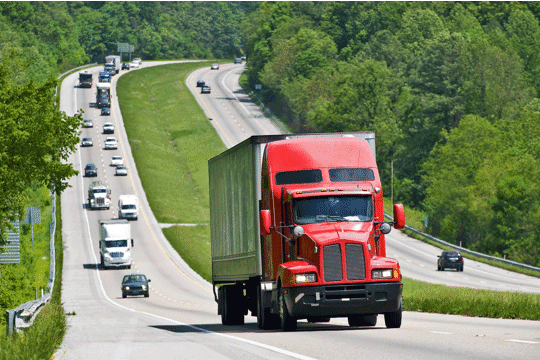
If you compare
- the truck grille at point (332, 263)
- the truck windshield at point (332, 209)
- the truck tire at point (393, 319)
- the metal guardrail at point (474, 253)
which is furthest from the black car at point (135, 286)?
the truck grille at point (332, 263)

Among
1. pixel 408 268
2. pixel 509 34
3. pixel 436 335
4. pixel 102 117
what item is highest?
pixel 509 34

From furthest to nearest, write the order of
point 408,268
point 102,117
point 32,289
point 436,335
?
1. point 102,117
2. point 408,268
3. point 32,289
4. point 436,335

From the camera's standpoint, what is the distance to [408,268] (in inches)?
2815

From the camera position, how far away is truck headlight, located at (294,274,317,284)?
1886 centimetres

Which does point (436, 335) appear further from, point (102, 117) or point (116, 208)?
point (102, 117)

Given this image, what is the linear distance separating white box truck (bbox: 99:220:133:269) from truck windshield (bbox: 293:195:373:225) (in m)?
54.3

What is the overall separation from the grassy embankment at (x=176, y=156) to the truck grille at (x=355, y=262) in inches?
346

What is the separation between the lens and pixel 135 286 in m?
57.8

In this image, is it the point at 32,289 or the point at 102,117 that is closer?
the point at 32,289

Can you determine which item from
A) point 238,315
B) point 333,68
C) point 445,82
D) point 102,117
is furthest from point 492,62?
point 238,315

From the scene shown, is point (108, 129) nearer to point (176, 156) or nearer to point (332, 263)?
point (176, 156)

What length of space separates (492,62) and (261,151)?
371ft

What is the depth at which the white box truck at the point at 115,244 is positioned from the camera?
7269 centimetres

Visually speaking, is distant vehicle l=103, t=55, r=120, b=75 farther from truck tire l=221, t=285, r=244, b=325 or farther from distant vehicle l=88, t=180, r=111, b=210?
truck tire l=221, t=285, r=244, b=325
